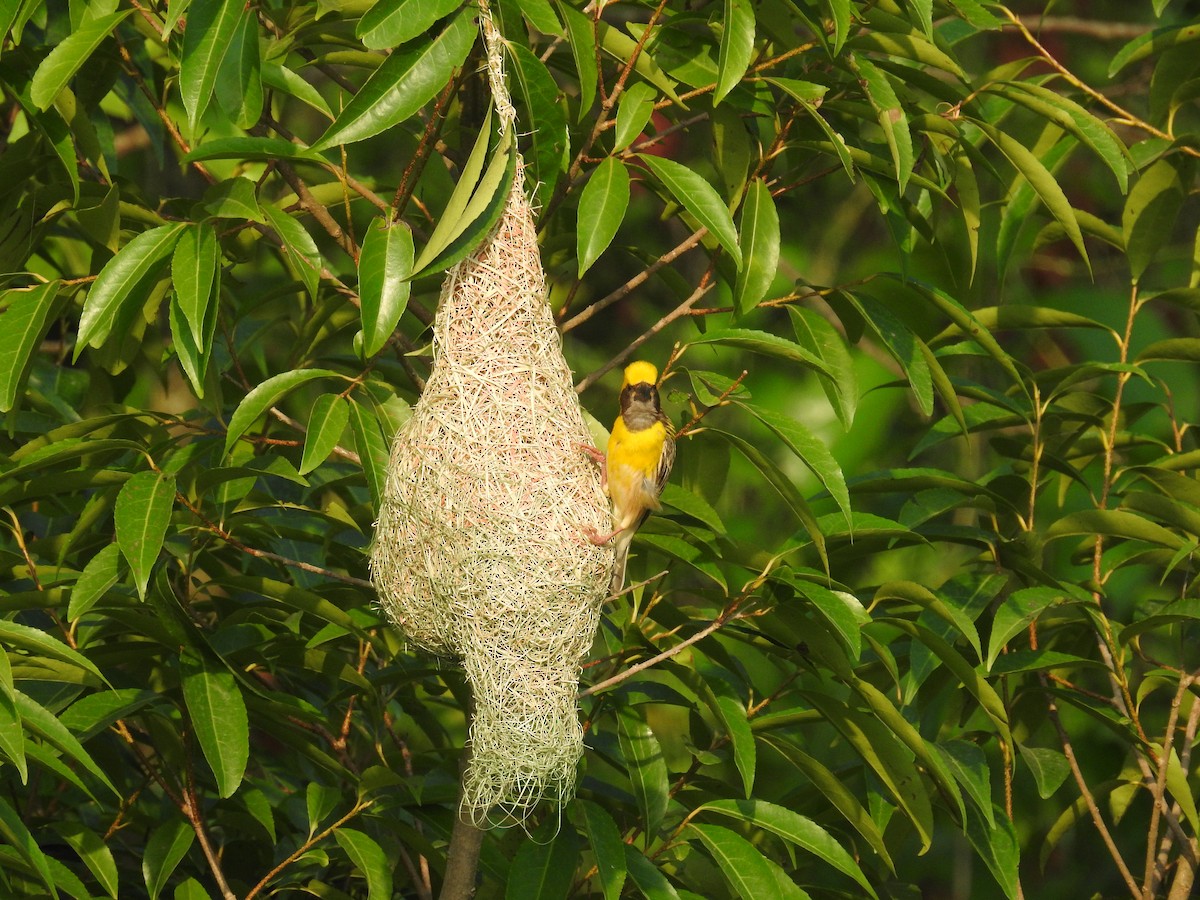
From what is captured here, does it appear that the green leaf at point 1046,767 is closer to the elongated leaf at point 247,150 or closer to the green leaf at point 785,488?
the green leaf at point 785,488

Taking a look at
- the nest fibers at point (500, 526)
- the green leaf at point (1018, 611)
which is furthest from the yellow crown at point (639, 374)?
the green leaf at point (1018, 611)

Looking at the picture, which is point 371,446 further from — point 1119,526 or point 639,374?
point 1119,526

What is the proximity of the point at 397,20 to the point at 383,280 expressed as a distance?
14.1 inches

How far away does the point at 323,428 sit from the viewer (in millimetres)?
2133

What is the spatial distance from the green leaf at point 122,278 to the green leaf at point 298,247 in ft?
0.48

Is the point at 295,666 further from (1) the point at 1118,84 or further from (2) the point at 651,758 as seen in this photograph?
(1) the point at 1118,84

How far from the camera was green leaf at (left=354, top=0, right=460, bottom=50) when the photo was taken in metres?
1.83

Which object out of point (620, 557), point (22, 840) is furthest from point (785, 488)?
point (22, 840)

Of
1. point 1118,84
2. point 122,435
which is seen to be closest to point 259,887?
point 122,435

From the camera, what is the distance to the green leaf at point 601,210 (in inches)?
79.4

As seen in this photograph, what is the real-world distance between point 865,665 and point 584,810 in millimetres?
711

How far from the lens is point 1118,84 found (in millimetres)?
5410

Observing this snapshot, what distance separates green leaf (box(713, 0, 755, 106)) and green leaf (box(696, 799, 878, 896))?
3.69 ft

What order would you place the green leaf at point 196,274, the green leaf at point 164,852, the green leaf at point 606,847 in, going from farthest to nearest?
the green leaf at point 164,852, the green leaf at point 606,847, the green leaf at point 196,274
